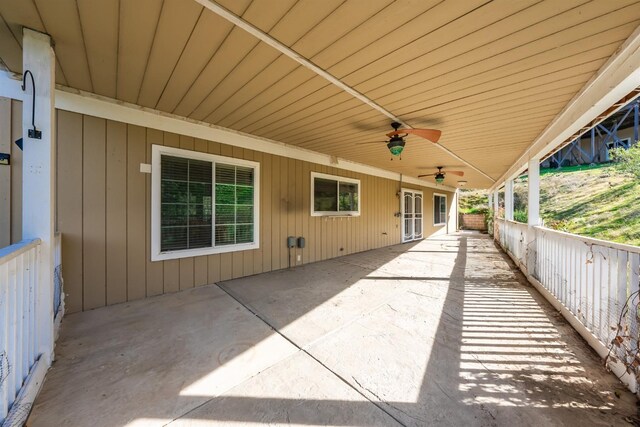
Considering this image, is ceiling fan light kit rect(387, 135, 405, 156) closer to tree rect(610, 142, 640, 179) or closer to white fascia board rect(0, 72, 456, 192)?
white fascia board rect(0, 72, 456, 192)

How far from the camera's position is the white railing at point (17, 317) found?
1.20 m

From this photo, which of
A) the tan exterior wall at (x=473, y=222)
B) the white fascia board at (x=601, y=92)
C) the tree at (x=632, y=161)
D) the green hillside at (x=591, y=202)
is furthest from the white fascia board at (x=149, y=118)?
the tan exterior wall at (x=473, y=222)

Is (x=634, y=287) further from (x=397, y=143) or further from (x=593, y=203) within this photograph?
(x=593, y=203)

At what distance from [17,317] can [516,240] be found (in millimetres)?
7373

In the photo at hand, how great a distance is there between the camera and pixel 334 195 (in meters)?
5.88

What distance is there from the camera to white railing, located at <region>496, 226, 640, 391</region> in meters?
1.68

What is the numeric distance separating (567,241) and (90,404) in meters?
4.59

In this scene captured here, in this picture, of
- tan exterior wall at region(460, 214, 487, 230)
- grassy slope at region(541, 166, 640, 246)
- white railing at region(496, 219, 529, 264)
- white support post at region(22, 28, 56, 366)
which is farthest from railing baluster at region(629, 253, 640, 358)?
tan exterior wall at region(460, 214, 487, 230)

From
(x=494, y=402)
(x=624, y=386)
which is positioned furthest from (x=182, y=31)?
(x=624, y=386)

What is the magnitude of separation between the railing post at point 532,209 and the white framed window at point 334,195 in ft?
11.6

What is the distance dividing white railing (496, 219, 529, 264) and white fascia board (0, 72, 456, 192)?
15.0 feet

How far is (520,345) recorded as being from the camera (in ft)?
7.01

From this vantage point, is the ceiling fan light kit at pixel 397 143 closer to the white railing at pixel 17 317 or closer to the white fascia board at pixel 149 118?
the white fascia board at pixel 149 118

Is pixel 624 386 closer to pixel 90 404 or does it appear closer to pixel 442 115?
pixel 442 115
